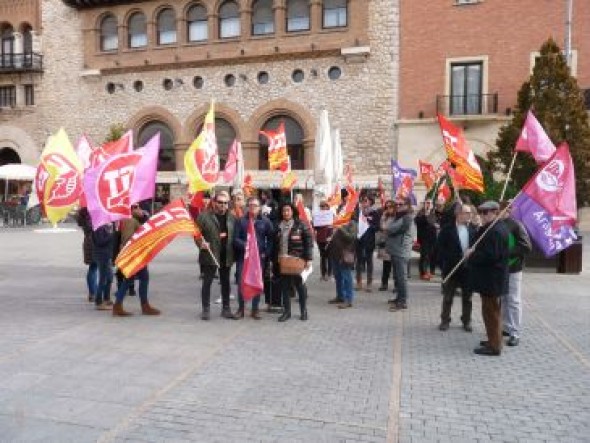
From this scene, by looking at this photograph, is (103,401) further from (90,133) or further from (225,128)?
(90,133)

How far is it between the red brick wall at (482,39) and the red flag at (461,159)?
15.9 m

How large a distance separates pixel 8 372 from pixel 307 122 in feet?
74.6

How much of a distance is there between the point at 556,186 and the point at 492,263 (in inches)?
63.2

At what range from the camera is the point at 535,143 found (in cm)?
869

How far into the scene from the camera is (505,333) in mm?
6766

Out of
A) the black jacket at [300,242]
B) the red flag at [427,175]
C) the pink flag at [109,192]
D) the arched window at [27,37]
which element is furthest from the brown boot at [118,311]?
the arched window at [27,37]

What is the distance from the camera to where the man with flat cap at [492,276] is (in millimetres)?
6133

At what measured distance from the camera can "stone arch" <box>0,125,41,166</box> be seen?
32.7 meters

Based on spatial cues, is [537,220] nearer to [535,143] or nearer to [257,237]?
[535,143]

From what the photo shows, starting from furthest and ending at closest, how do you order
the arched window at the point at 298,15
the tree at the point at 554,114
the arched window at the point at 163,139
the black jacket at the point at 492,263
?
the arched window at the point at 163,139 < the arched window at the point at 298,15 < the tree at the point at 554,114 < the black jacket at the point at 492,263

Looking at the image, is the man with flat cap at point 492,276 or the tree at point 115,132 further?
the tree at point 115,132

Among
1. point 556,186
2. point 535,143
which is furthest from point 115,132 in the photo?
point 556,186

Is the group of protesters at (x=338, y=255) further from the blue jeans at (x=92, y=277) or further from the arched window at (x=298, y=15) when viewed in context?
the arched window at (x=298, y=15)

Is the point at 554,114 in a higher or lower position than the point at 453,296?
higher
